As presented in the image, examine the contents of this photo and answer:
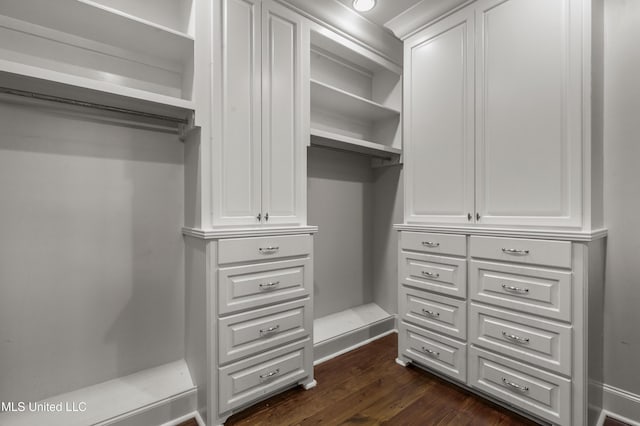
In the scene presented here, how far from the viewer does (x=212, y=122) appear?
5.55 feet

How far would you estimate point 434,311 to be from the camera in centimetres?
209

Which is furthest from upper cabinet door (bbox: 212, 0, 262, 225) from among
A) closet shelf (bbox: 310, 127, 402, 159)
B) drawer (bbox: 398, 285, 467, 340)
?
drawer (bbox: 398, 285, 467, 340)

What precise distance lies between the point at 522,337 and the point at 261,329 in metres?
1.46

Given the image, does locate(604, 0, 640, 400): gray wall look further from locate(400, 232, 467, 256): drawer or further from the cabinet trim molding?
the cabinet trim molding

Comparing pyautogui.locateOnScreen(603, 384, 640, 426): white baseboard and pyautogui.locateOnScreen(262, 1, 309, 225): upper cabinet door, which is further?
pyautogui.locateOnScreen(262, 1, 309, 225): upper cabinet door

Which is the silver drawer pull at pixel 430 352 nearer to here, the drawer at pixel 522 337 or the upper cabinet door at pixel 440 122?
the drawer at pixel 522 337

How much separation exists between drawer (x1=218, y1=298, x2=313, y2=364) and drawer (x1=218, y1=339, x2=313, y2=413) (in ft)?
0.17

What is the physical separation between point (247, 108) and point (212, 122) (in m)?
0.25

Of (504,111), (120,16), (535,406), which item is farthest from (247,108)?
(535,406)

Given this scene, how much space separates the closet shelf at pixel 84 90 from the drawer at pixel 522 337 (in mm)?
2091

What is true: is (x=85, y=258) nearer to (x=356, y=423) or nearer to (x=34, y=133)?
(x=34, y=133)

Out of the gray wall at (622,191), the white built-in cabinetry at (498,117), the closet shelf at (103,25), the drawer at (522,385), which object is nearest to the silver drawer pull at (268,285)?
the white built-in cabinetry at (498,117)

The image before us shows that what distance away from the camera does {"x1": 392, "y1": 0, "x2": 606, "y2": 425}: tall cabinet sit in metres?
1.54

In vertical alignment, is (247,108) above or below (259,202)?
above
